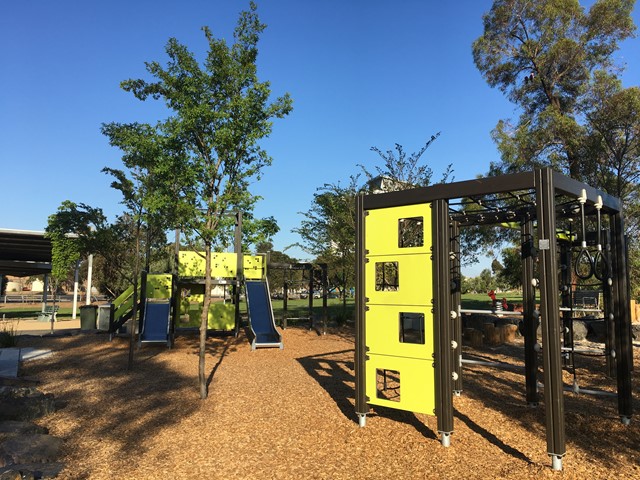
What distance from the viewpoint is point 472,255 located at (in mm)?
19141

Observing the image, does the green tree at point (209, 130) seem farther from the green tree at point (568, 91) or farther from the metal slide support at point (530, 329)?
the green tree at point (568, 91)

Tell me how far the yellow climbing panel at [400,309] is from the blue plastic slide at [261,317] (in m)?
7.28

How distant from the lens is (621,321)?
6016 millimetres

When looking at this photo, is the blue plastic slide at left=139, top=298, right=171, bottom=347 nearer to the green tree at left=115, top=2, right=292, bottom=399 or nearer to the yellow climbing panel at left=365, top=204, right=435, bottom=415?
the green tree at left=115, top=2, right=292, bottom=399

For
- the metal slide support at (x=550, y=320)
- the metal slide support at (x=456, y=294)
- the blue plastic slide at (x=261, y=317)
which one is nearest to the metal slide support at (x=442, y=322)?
the metal slide support at (x=550, y=320)

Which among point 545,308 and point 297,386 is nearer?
point 545,308

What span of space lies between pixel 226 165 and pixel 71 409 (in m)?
4.49

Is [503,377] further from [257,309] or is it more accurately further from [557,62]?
[557,62]

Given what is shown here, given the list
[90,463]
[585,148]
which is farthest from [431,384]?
[585,148]

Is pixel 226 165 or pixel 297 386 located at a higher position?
pixel 226 165

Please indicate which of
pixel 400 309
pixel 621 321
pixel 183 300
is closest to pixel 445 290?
pixel 400 309

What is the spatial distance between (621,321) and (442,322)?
2.86m

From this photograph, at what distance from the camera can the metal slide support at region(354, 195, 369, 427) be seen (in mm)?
5801

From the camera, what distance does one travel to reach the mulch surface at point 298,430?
4496mm
